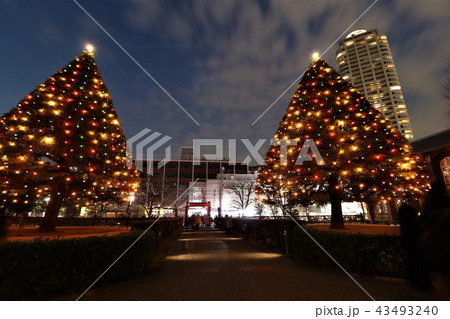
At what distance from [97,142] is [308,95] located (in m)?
12.2

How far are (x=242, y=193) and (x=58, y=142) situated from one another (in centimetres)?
4037

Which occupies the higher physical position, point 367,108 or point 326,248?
point 367,108

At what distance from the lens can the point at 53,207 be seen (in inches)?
431

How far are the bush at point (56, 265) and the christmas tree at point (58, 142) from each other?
7.45 m

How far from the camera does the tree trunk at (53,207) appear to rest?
428 inches

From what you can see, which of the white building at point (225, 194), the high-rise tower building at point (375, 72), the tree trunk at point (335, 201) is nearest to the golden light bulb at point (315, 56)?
the tree trunk at point (335, 201)

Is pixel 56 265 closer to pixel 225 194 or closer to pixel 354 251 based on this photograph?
pixel 354 251

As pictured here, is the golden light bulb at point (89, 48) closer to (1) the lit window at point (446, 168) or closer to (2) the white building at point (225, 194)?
(1) the lit window at point (446, 168)

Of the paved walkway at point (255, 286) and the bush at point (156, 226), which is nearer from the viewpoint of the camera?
the paved walkway at point (255, 286)

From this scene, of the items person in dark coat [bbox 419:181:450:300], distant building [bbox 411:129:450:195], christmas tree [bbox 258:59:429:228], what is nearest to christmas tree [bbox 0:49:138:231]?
christmas tree [bbox 258:59:429:228]

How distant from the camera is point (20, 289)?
4250 mm
